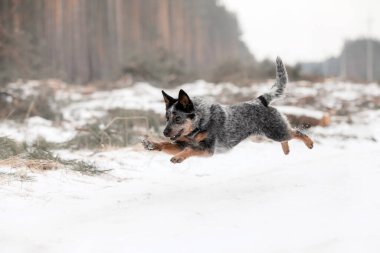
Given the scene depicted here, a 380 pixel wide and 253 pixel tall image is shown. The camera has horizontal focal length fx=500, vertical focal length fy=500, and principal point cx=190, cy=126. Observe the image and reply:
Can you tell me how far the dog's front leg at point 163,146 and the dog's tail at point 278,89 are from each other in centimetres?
109

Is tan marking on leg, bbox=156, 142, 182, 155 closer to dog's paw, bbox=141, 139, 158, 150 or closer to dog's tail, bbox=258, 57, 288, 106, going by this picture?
dog's paw, bbox=141, 139, 158, 150

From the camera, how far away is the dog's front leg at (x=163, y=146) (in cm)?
396

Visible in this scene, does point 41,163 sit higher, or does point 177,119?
point 177,119

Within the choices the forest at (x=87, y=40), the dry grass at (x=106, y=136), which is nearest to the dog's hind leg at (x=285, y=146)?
the dry grass at (x=106, y=136)

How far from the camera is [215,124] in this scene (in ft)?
13.9

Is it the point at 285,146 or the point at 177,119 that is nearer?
the point at 177,119

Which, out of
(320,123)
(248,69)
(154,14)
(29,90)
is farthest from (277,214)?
(154,14)

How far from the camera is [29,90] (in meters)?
11.4

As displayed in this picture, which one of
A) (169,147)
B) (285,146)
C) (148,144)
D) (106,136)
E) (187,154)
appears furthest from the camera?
(106,136)

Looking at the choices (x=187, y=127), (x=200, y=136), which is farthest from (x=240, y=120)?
(x=187, y=127)

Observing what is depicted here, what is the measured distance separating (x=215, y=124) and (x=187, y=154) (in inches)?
20.3

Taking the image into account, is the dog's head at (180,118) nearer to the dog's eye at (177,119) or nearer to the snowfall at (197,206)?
the dog's eye at (177,119)

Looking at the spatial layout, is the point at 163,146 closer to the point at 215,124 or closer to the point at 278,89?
the point at 215,124

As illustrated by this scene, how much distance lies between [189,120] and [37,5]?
65.8 ft
